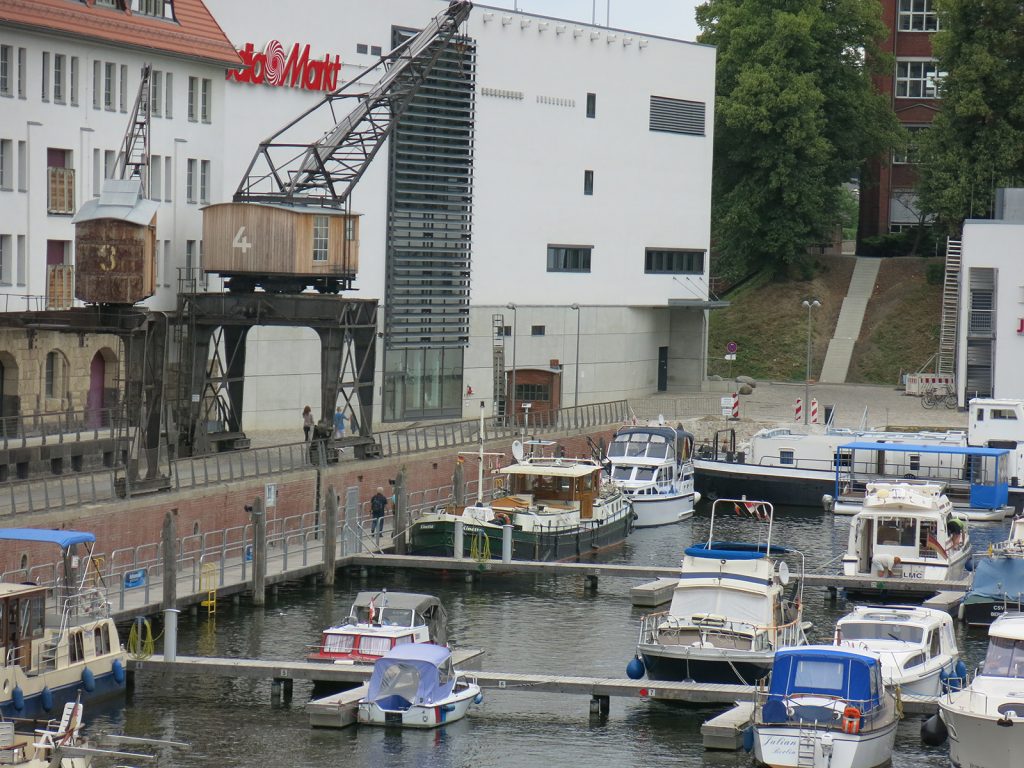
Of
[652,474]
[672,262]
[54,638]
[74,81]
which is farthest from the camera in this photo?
[672,262]

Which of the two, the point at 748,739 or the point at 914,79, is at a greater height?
the point at 914,79

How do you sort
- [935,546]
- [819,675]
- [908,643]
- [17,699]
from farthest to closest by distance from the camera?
1. [935,546]
2. [908,643]
3. [17,699]
4. [819,675]

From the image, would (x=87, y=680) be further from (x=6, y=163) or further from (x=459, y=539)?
(x=6, y=163)

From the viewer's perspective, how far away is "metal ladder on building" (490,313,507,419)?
7512cm

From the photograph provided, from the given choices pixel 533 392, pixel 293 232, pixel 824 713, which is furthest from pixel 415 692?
pixel 533 392

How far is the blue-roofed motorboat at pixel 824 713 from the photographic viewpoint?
96.6 ft

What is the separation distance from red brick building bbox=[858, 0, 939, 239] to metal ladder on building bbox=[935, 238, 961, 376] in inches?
523

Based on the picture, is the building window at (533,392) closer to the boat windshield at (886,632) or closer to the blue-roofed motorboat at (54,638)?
the blue-roofed motorboat at (54,638)

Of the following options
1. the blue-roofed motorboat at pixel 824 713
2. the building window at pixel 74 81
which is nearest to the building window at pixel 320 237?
the building window at pixel 74 81

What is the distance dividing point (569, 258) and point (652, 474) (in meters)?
21.3

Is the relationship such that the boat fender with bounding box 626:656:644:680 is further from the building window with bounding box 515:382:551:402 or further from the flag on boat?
the building window with bounding box 515:382:551:402

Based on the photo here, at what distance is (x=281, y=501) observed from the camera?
165 feet

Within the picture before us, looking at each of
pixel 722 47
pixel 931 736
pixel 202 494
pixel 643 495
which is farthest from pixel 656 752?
pixel 722 47

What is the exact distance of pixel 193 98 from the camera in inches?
2365
